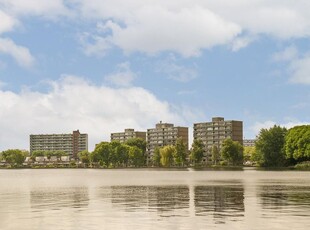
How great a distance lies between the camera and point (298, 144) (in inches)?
7126

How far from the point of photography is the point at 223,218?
32875 millimetres

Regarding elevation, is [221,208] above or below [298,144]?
below

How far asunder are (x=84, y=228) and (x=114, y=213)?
26.3 feet

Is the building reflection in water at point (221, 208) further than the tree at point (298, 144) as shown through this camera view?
No

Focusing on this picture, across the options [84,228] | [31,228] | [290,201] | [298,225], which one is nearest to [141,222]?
[84,228]

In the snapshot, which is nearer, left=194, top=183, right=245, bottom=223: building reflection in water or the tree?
left=194, top=183, right=245, bottom=223: building reflection in water

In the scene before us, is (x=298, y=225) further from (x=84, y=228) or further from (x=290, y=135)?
(x=290, y=135)

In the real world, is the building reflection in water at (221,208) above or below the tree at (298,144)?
below

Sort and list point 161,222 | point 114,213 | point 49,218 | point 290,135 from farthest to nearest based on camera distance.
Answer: point 290,135, point 114,213, point 49,218, point 161,222

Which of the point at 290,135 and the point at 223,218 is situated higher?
the point at 290,135

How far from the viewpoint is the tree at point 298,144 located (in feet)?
586

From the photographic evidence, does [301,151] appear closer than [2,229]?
No

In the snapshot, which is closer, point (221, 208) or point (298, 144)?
point (221, 208)

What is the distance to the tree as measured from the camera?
17850 cm
